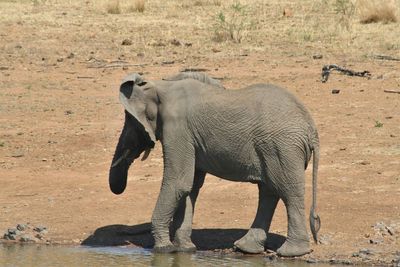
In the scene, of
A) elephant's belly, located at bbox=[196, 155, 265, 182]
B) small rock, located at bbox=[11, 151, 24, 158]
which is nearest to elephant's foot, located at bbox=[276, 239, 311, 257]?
elephant's belly, located at bbox=[196, 155, 265, 182]

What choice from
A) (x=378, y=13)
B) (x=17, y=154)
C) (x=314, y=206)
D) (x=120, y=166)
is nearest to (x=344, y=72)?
(x=378, y=13)

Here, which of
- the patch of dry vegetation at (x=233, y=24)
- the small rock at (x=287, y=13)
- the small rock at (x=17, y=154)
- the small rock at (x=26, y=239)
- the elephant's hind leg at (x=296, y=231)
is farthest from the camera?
the small rock at (x=287, y=13)

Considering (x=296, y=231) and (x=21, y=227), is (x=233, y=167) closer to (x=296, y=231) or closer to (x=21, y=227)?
(x=296, y=231)

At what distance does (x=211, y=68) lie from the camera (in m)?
21.2

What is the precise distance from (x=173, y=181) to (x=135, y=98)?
88 cm

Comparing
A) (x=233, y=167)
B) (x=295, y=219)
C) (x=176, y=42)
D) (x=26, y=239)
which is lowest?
(x=26, y=239)

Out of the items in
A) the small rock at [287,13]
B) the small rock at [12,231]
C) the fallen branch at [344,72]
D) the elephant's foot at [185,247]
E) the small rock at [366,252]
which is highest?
the small rock at [287,13]

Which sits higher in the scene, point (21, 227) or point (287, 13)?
point (287, 13)

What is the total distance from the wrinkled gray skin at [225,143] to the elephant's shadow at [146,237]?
1.04 feet

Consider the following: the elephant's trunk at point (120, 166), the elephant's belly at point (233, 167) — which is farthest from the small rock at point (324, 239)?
the elephant's trunk at point (120, 166)

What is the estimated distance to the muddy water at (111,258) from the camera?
11.3 metres

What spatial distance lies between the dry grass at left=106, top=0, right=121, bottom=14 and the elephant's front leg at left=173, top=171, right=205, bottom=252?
52.2ft

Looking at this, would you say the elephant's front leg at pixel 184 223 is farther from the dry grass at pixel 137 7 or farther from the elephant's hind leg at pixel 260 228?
the dry grass at pixel 137 7

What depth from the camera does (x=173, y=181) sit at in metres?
11.6
